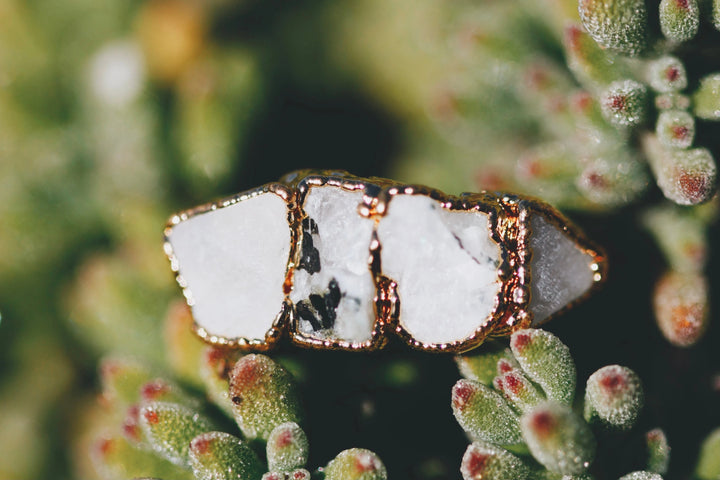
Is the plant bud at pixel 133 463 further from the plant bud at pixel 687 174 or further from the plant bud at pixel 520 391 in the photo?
the plant bud at pixel 687 174

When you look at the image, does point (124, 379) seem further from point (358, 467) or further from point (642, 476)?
point (642, 476)

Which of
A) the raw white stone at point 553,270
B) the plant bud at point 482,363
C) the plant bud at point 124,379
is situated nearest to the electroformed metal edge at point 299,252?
the plant bud at point 482,363

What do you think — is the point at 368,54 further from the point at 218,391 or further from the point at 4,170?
the point at 218,391

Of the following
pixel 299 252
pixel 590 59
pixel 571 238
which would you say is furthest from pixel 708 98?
pixel 299 252

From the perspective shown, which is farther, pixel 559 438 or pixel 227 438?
pixel 227 438

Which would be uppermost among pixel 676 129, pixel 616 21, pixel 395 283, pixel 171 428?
pixel 616 21

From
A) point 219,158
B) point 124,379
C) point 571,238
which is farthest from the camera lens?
point 219,158

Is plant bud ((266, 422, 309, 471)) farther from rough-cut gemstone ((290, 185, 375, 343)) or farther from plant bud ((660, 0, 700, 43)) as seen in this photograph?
plant bud ((660, 0, 700, 43))
